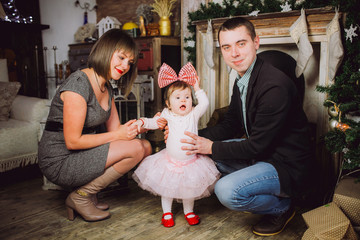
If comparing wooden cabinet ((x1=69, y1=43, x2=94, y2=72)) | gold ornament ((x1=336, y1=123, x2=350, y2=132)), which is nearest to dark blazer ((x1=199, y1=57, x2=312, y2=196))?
gold ornament ((x1=336, y1=123, x2=350, y2=132))

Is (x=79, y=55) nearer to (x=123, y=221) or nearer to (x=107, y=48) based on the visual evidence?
(x=107, y=48)

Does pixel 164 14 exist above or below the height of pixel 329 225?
above

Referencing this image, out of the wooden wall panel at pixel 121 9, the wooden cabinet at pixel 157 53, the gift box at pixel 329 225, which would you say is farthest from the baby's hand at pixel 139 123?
the wooden wall panel at pixel 121 9

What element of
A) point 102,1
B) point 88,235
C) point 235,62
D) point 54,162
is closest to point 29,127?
point 54,162

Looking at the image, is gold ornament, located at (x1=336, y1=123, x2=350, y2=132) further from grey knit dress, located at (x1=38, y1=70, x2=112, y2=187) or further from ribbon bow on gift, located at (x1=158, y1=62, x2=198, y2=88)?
grey knit dress, located at (x1=38, y1=70, x2=112, y2=187)

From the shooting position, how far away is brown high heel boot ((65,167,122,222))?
1951 millimetres

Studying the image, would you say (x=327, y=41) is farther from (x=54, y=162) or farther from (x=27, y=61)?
(x=27, y=61)

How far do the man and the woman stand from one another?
44 cm

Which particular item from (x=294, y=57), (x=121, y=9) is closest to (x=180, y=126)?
(x=294, y=57)

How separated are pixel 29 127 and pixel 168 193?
5.29 ft

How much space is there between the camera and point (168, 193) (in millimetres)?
1815

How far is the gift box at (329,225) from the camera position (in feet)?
5.21

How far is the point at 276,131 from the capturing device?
168 centimetres

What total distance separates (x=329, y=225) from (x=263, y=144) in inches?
19.8
